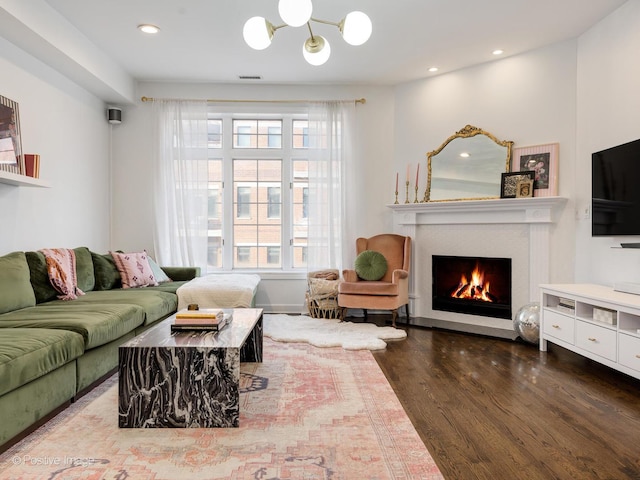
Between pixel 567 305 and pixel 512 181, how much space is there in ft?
4.62

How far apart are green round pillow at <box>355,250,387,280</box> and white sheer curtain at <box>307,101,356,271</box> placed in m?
0.40

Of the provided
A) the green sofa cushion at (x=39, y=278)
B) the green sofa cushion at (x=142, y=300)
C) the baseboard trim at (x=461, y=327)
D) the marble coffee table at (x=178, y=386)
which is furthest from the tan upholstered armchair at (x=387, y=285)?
the green sofa cushion at (x=39, y=278)

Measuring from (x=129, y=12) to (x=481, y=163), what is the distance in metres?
3.58

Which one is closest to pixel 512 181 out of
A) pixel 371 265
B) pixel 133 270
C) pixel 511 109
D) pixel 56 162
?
pixel 511 109

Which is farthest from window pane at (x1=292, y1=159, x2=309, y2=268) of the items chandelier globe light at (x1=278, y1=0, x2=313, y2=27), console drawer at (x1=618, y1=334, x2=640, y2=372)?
console drawer at (x1=618, y1=334, x2=640, y2=372)

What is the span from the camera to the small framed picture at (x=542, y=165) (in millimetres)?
4211

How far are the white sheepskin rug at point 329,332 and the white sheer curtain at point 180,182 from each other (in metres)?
1.30

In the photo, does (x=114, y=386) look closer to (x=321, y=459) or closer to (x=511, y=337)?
(x=321, y=459)

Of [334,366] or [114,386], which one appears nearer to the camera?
[114,386]

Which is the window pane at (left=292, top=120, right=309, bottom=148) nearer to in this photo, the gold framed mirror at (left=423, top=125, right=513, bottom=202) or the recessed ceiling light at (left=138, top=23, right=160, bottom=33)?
the gold framed mirror at (left=423, top=125, right=513, bottom=202)

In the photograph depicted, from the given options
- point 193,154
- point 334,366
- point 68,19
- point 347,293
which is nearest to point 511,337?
point 347,293

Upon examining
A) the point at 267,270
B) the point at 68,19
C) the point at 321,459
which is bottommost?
the point at 321,459

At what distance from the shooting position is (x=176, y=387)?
87.8 inches

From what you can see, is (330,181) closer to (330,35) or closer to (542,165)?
(330,35)
